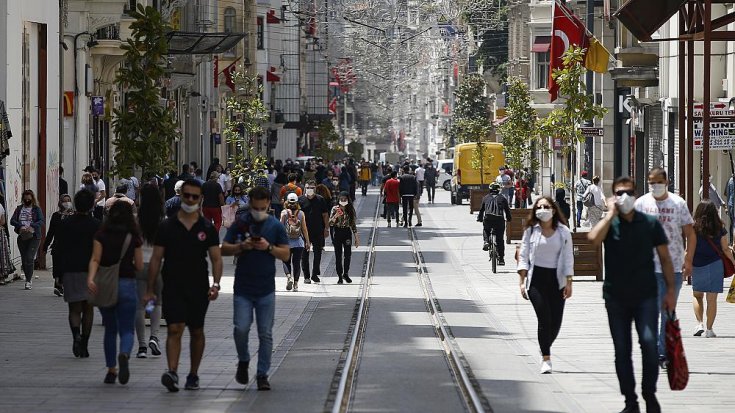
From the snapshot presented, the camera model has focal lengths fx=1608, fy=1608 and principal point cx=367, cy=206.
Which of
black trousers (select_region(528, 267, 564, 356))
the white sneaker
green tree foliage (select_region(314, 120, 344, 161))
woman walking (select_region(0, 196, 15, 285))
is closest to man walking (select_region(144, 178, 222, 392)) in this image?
black trousers (select_region(528, 267, 564, 356))

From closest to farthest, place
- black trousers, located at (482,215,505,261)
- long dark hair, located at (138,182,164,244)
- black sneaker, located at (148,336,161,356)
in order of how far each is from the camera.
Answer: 1. long dark hair, located at (138,182,164,244)
2. black sneaker, located at (148,336,161,356)
3. black trousers, located at (482,215,505,261)

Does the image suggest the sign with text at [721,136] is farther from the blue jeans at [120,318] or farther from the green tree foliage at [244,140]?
the blue jeans at [120,318]

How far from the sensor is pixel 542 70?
67.2m

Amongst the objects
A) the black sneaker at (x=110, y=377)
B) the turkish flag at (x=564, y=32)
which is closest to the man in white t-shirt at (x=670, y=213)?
the black sneaker at (x=110, y=377)

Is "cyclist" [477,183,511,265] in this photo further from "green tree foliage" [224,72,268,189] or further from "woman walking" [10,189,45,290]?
"woman walking" [10,189,45,290]

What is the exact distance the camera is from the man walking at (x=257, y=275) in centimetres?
1311

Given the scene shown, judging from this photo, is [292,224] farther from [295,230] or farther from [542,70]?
[542,70]

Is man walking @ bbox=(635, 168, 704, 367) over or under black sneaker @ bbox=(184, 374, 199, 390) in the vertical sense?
over

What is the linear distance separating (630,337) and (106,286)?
14.8 ft

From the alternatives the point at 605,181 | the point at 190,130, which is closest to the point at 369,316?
the point at 605,181

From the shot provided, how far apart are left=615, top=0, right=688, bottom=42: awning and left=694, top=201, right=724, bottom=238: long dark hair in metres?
6.89

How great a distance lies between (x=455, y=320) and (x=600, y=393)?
736cm

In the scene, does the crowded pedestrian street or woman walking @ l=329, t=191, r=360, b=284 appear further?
woman walking @ l=329, t=191, r=360, b=284

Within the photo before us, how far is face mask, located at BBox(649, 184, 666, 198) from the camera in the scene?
14180mm
